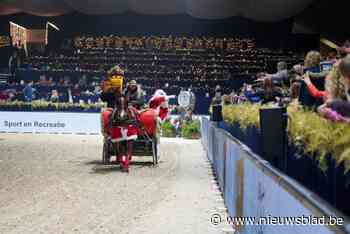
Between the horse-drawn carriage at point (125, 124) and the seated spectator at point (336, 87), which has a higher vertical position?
the seated spectator at point (336, 87)

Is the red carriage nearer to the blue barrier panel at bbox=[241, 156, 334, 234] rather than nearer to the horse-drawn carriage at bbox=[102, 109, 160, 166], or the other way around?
the horse-drawn carriage at bbox=[102, 109, 160, 166]

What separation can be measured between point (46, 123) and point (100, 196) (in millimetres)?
21796

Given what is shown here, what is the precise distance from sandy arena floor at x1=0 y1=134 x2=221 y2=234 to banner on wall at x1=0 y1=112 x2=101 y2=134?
13634 millimetres

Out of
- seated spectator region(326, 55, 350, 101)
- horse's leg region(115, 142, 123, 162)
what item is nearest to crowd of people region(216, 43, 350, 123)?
seated spectator region(326, 55, 350, 101)

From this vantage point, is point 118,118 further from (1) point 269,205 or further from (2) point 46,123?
(2) point 46,123

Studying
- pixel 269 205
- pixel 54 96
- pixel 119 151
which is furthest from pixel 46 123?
pixel 269 205

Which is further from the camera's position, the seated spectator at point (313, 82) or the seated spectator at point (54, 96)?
the seated spectator at point (54, 96)

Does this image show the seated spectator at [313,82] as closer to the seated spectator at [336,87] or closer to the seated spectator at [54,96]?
the seated spectator at [336,87]

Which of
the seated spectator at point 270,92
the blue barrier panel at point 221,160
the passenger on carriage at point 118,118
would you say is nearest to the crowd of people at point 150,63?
the passenger on carriage at point 118,118

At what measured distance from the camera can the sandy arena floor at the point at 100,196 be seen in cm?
803

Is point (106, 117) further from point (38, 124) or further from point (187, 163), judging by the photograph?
point (38, 124)

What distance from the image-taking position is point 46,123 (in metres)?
31.7

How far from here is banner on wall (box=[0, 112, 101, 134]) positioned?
3161 cm

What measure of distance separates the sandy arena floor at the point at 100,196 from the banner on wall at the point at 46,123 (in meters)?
13.6
